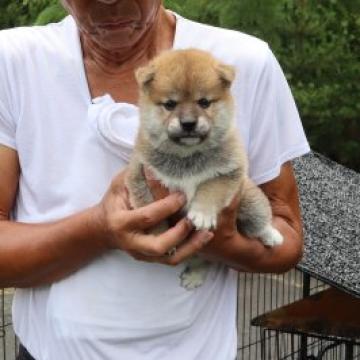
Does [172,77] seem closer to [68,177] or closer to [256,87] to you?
[256,87]

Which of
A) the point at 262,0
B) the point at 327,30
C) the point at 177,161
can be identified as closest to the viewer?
the point at 177,161

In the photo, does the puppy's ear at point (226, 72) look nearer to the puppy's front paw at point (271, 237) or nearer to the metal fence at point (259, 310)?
the puppy's front paw at point (271, 237)

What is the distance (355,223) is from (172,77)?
171 centimetres

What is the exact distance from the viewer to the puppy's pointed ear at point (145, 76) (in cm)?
217

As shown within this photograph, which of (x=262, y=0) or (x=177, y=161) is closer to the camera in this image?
(x=177, y=161)

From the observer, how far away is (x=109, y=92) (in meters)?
2.20

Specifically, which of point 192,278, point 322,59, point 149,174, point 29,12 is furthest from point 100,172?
point 29,12

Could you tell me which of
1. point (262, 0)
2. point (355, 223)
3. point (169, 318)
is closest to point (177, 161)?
point (169, 318)

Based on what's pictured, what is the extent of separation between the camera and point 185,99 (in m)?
2.21

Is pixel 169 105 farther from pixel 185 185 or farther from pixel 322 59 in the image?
pixel 322 59

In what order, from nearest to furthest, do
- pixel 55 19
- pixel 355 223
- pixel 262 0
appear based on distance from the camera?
pixel 355 223 → pixel 55 19 → pixel 262 0

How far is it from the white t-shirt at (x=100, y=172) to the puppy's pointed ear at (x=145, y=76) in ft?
0.23

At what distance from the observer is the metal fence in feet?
18.4

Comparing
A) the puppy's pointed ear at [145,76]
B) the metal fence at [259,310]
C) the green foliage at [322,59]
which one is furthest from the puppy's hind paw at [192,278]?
the green foliage at [322,59]
